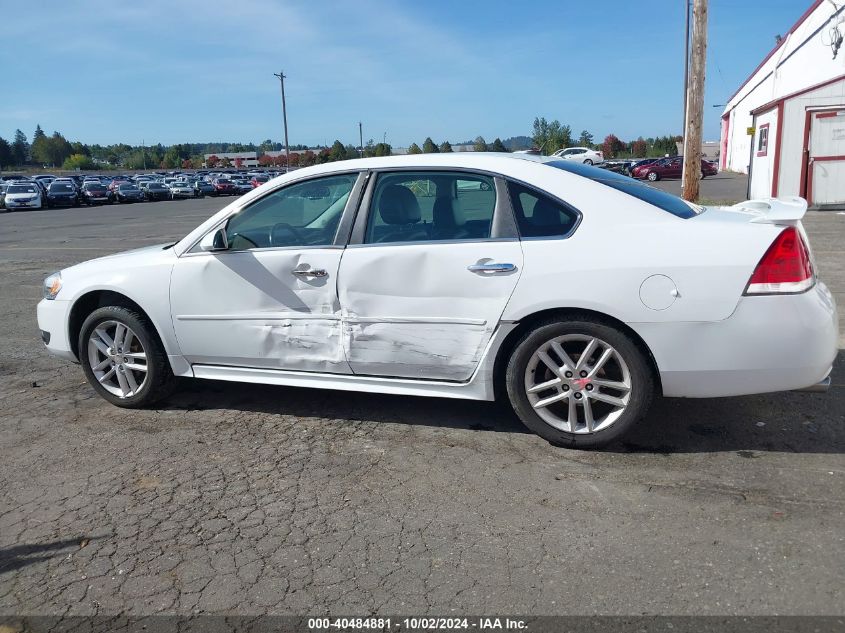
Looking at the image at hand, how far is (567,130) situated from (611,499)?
73711 mm

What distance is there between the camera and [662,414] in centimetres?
456

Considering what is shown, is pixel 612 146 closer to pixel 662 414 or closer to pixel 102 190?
pixel 102 190

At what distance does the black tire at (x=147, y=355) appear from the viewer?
191 inches

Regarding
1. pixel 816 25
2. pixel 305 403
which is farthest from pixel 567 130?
pixel 305 403

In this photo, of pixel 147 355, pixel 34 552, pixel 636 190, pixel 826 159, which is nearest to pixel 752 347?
pixel 636 190

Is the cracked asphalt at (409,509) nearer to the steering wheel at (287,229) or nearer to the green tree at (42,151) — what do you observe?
the steering wheel at (287,229)

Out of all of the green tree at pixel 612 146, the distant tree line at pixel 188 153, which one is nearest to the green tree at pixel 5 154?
the distant tree line at pixel 188 153

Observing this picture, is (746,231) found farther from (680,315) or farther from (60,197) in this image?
(60,197)

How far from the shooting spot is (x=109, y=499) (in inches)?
145

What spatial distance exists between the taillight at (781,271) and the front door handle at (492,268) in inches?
46.7

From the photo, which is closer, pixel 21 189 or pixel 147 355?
pixel 147 355

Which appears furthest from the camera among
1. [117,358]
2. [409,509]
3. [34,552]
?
[117,358]

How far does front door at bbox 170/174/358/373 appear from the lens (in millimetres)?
4391

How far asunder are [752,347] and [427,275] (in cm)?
172
